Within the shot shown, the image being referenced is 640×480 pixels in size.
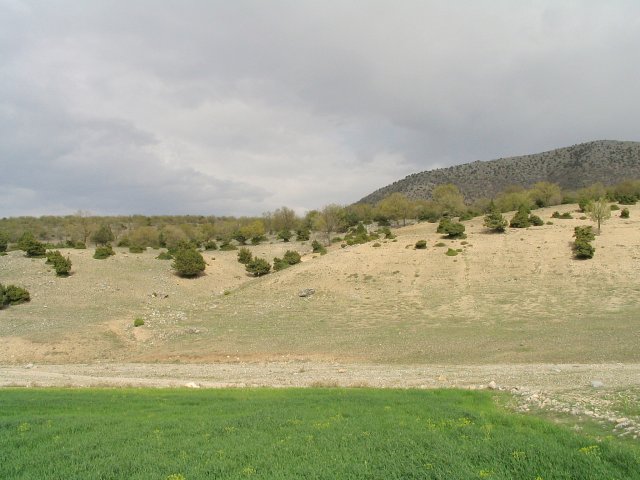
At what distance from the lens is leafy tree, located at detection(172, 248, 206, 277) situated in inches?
2173

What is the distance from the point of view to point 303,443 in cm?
927

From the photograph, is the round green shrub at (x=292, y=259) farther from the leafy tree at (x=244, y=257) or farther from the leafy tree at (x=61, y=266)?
the leafy tree at (x=61, y=266)

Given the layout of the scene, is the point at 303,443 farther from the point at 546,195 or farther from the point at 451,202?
the point at 451,202

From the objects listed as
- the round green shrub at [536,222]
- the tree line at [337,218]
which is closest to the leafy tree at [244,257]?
the tree line at [337,218]

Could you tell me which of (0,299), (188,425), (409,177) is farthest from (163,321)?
(409,177)

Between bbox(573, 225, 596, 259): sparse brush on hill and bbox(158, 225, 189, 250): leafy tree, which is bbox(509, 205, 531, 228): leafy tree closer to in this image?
bbox(573, 225, 596, 259): sparse brush on hill

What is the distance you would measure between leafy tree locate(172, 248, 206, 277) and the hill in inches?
3163

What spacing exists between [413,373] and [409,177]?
132 meters

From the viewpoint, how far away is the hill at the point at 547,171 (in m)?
108

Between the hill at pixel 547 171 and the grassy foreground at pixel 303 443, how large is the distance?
10867 centimetres

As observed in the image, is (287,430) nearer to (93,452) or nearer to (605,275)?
(93,452)

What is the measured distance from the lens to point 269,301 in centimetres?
4469

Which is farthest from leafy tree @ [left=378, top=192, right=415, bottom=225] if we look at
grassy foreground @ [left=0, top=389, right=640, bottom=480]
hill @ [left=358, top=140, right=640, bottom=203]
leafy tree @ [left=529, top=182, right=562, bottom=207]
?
grassy foreground @ [left=0, top=389, right=640, bottom=480]

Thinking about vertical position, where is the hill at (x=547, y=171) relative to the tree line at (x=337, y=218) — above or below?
above
